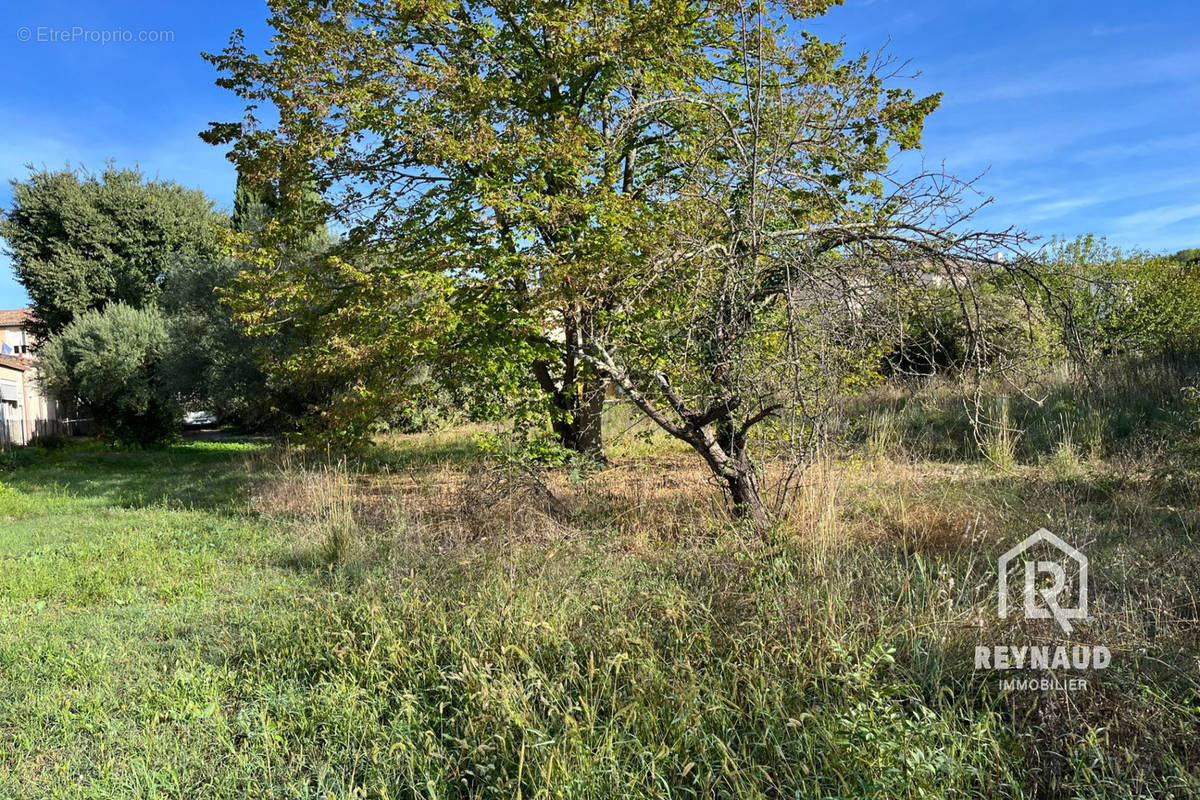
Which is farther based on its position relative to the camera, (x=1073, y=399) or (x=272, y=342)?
(x=272, y=342)

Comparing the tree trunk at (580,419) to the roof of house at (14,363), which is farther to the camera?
the roof of house at (14,363)

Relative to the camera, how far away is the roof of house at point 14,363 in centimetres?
2080

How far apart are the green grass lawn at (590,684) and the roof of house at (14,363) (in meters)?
20.4

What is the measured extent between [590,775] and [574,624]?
1196 mm

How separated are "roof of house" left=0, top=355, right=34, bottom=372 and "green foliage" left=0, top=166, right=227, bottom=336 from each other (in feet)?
4.12

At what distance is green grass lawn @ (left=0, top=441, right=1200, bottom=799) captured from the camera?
2574 mm

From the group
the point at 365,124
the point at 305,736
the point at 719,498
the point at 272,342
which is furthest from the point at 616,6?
the point at 272,342

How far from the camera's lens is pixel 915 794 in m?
2.32

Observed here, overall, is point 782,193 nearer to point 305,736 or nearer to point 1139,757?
point 1139,757

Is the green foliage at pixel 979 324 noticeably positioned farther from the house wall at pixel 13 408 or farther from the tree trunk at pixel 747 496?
the house wall at pixel 13 408

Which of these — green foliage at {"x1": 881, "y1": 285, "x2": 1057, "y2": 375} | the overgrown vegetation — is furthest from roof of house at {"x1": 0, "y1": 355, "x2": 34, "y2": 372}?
green foliage at {"x1": 881, "y1": 285, "x2": 1057, "y2": 375}

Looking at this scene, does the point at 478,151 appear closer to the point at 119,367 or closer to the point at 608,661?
the point at 608,661

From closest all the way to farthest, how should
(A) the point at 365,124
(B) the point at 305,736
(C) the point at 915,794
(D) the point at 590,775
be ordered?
(C) the point at 915,794 < (D) the point at 590,775 < (B) the point at 305,736 < (A) the point at 365,124

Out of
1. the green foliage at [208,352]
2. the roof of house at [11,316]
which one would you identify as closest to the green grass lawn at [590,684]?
the green foliage at [208,352]
